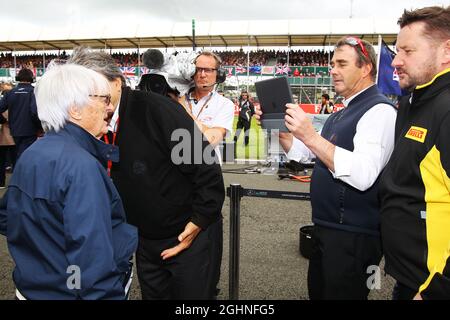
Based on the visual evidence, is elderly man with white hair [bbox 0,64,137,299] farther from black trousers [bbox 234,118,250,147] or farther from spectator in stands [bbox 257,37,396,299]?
black trousers [bbox 234,118,250,147]

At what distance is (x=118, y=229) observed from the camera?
1.75m

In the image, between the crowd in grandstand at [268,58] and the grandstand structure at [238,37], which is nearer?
the grandstand structure at [238,37]

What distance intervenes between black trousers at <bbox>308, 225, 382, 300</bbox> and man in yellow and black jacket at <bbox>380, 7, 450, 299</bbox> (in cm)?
29

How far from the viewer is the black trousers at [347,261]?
221 cm

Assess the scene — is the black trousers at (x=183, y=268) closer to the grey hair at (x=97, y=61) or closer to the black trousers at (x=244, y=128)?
the grey hair at (x=97, y=61)

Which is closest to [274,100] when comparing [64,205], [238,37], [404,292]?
[404,292]

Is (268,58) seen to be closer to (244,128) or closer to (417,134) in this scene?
(244,128)

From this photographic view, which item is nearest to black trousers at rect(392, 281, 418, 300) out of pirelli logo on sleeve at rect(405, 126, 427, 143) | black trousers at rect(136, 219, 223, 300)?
pirelli logo on sleeve at rect(405, 126, 427, 143)

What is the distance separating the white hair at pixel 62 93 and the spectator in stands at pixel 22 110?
5.93 metres

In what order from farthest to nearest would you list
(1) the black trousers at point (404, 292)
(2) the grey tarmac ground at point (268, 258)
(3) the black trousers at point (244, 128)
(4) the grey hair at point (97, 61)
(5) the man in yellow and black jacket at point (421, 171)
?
(3) the black trousers at point (244, 128) < (2) the grey tarmac ground at point (268, 258) < (4) the grey hair at point (97, 61) < (1) the black trousers at point (404, 292) < (5) the man in yellow and black jacket at point (421, 171)

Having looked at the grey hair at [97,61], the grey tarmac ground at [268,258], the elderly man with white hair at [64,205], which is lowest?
the grey tarmac ground at [268,258]

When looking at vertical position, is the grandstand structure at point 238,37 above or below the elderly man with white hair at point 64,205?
above

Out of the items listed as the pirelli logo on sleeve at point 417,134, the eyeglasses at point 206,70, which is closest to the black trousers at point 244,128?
the eyeglasses at point 206,70
